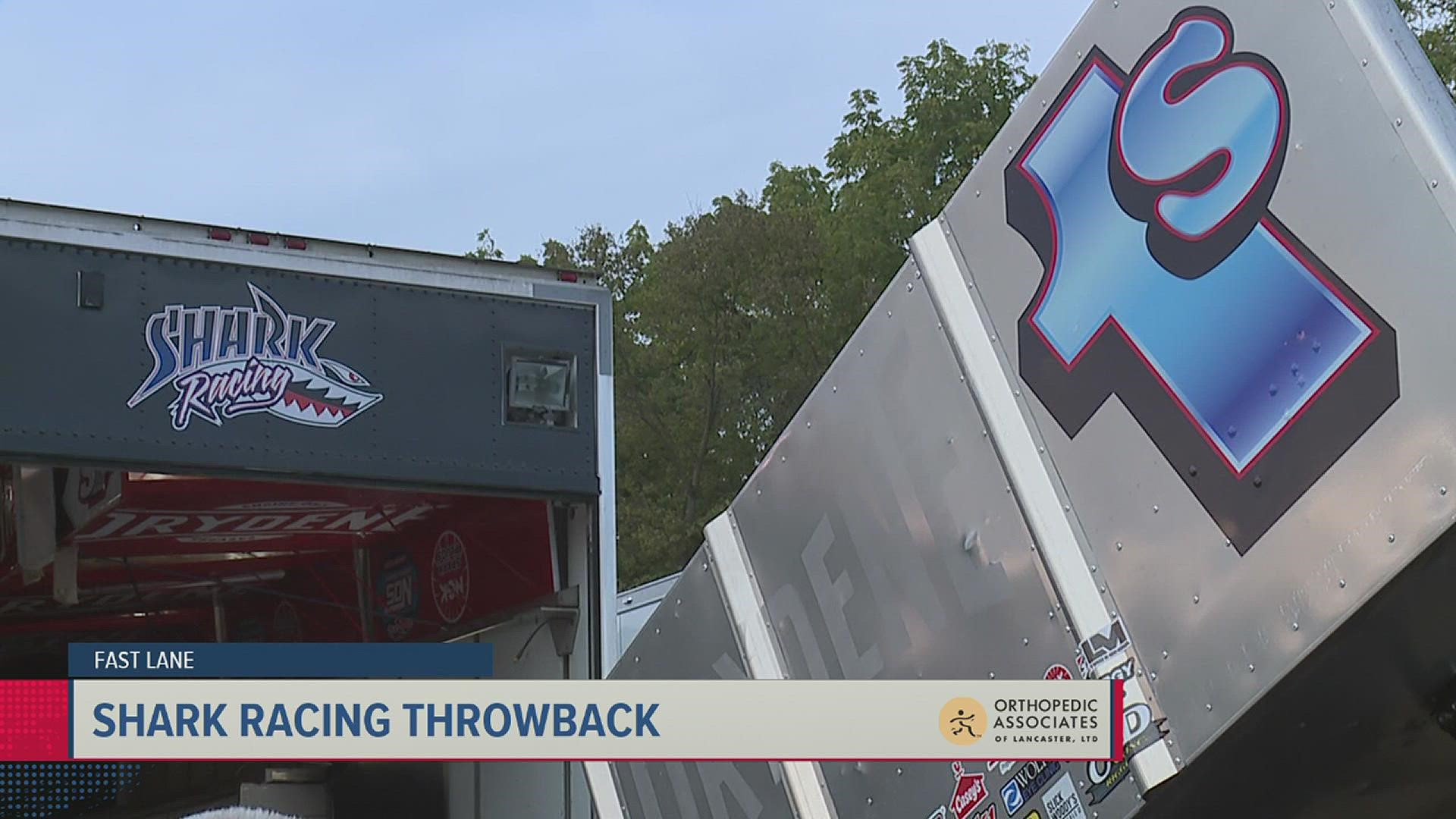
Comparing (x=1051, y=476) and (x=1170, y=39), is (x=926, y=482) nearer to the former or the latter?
(x=1051, y=476)

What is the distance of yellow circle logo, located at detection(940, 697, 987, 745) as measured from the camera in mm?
2885

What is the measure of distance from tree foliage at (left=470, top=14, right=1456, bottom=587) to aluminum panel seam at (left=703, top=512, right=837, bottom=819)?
54.6 feet

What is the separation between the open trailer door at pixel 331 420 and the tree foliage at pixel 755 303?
12.3 m

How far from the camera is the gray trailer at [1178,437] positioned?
2.21 metres

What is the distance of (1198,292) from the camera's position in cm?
249

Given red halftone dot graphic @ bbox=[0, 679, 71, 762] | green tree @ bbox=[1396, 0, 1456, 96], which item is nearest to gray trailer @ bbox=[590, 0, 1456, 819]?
red halftone dot graphic @ bbox=[0, 679, 71, 762]

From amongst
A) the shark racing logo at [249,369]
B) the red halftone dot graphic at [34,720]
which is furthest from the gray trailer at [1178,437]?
the shark racing logo at [249,369]

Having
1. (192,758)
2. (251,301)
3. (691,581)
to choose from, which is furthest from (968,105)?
(192,758)

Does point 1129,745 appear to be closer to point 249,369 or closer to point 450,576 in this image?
point 249,369

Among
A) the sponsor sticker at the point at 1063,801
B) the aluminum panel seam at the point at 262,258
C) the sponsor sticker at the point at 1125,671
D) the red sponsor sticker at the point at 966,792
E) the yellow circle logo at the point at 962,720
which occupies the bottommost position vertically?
the sponsor sticker at the point at 1063,801

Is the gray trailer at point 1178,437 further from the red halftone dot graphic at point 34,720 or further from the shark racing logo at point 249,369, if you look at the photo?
the shark racing logo at point 249,369

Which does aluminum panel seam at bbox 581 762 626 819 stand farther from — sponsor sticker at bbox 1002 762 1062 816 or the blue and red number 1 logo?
the blue and red number 1 logo

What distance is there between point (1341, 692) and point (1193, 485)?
14.7 inches

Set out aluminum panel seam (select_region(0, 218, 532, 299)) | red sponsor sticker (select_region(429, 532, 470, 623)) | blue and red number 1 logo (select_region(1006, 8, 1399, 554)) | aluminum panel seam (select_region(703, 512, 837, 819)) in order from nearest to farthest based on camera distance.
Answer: blue and red number 1 logo (select_region(1006, 8, 1399, 554)), aluminum panel seam (select_region(703, 512, 837, 819)), aluminum panel seam (select_region(0, 218, 532, 299)), red sponsor sticker (select_region(429, 532, 470, 623))
